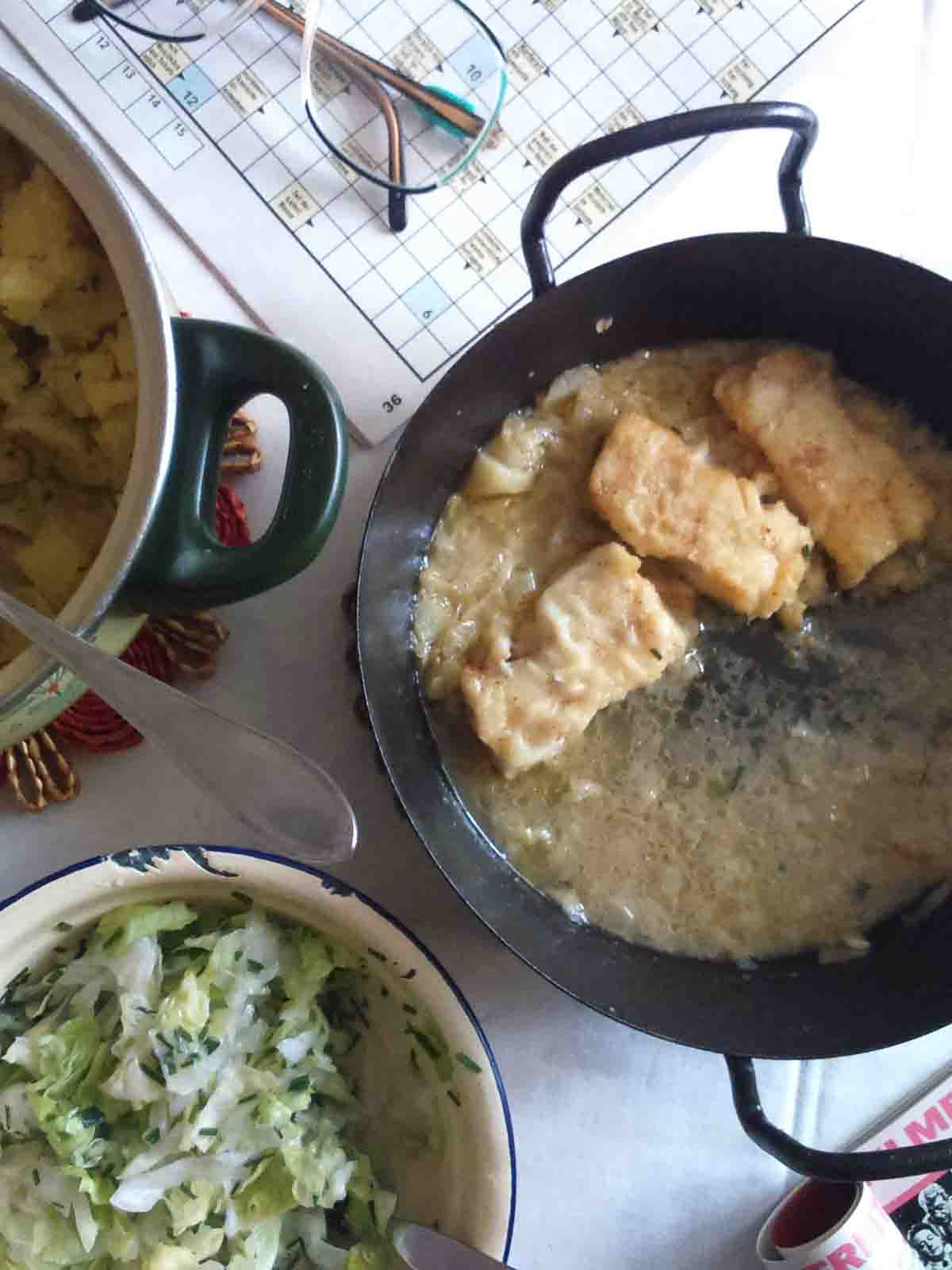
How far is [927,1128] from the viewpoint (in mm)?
945

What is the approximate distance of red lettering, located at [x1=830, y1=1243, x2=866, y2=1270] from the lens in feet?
2.80

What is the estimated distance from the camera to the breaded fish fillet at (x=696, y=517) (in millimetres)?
900

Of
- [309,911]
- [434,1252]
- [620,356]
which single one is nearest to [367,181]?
[620,356]

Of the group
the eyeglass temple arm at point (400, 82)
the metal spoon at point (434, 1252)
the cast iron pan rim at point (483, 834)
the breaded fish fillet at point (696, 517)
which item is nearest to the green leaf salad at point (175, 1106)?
the metal spoon at point (434, 1252)

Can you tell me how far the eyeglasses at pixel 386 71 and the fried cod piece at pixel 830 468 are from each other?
1.00ft

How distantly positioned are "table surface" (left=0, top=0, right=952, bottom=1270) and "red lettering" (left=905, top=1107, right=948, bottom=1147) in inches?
1.0

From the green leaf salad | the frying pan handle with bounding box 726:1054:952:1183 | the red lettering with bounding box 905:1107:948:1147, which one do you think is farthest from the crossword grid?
the red lettering with bounding box 905:1107:948:1147

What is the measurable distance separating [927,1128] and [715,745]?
1.17 ft

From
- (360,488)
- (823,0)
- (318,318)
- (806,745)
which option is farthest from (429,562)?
(823,0)

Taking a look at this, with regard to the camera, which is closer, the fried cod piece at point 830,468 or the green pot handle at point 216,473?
the green pot handle at point 216,473

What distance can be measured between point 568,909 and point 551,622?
0.74 feet

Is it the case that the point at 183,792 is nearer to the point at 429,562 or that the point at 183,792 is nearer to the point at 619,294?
the point at 429,562

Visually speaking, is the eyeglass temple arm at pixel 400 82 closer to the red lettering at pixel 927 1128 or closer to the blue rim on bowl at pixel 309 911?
the blue rim on bowl at pixel 309 911

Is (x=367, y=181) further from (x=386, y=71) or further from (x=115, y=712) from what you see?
(x=115, y=712)
